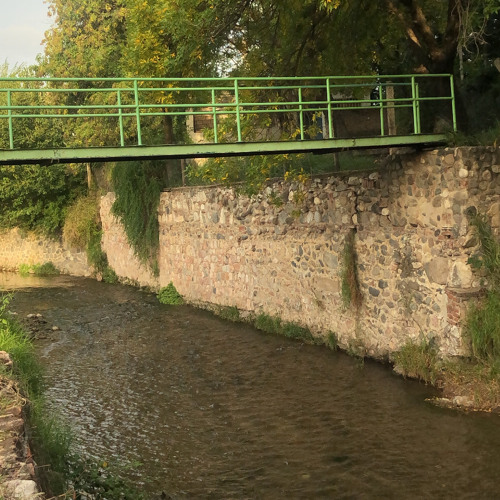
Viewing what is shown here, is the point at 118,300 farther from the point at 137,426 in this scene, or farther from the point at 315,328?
the point at 137,426

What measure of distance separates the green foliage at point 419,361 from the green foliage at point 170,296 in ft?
30.8

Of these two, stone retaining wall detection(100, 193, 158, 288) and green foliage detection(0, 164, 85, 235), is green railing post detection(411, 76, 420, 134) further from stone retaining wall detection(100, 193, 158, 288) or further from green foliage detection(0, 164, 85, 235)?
green foliage detection(0, 164, 85, 235)

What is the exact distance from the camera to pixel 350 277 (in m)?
11.9

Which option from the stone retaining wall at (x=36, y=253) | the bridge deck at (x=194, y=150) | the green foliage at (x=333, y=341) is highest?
the bridge deck at (x=194, y=150)

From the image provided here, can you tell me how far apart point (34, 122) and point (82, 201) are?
13.9 feet

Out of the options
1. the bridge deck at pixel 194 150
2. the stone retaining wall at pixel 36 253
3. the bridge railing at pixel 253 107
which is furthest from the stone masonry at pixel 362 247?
the stone retaining wall at pixel 36 253

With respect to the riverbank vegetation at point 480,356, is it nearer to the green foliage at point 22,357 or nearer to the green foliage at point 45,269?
the green foliage at point 22,357

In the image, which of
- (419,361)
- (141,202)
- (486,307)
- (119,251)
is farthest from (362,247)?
(119,251)

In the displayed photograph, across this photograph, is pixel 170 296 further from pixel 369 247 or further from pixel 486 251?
pixel 486 251

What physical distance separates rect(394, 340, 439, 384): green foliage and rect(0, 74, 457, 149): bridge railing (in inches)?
124

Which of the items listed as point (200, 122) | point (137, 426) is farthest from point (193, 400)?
point (200, 122)

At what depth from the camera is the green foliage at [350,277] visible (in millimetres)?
11867

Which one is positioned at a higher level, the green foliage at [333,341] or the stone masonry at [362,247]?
the stone masonry at [362,247]

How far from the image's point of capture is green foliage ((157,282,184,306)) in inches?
748
